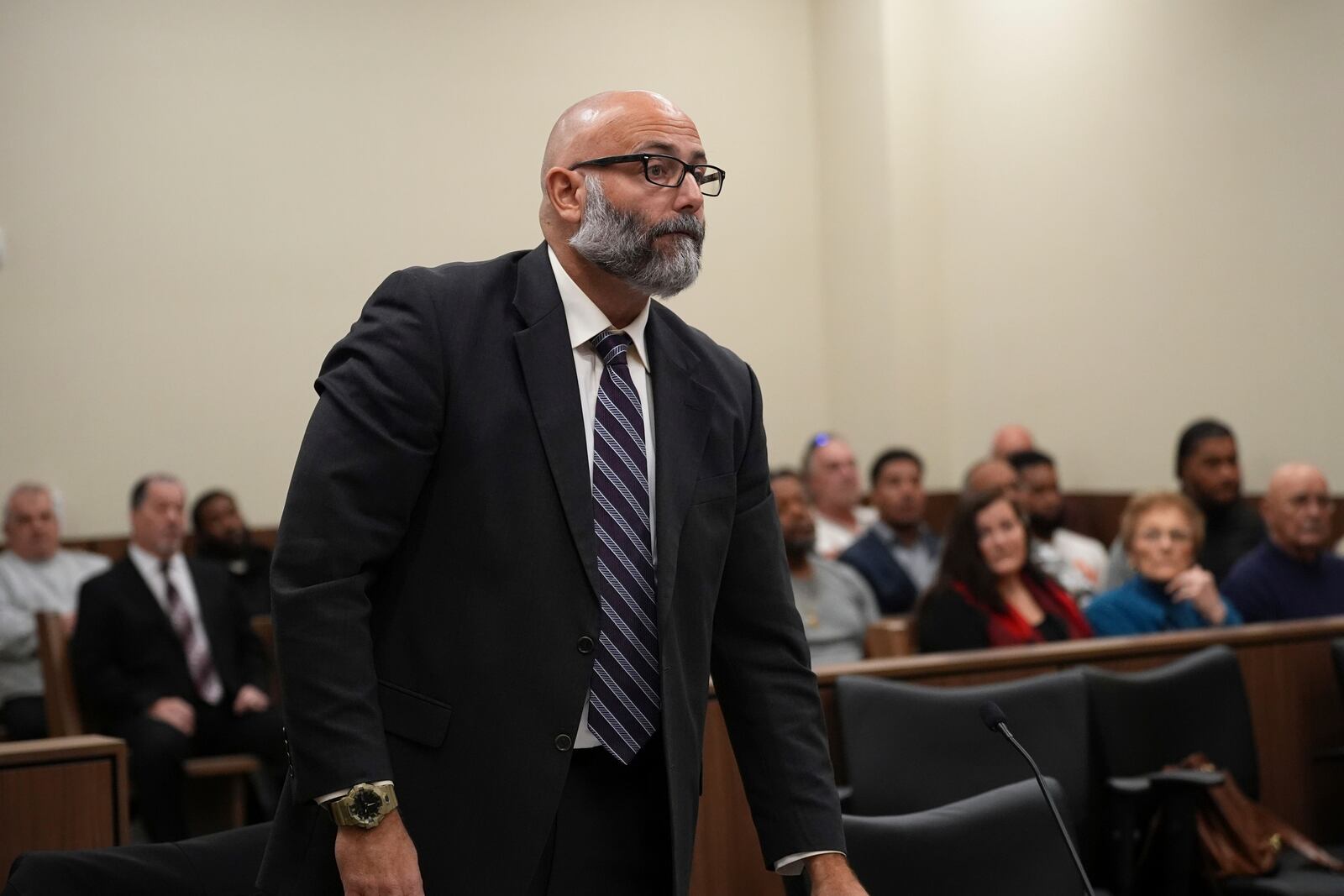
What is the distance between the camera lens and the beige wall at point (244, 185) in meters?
6.49

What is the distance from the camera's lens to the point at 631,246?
1.58 meters

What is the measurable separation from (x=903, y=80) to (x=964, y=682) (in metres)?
5.04

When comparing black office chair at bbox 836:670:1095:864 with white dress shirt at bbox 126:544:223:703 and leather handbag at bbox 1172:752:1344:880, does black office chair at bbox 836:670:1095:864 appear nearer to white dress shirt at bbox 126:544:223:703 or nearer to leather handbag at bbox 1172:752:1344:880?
leather handbag at bbox 1172:752:1344:880

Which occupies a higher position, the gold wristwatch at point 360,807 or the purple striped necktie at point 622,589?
the purple striped necktie at point 622,589

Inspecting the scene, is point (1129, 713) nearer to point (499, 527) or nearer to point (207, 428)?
point (499, 527)

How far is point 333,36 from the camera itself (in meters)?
7.00

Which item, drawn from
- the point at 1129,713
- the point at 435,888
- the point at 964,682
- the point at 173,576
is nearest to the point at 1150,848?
the point at 1129,713

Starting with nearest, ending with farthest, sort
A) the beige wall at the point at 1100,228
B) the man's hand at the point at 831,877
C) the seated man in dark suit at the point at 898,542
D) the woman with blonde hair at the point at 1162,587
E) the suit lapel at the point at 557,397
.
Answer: the suit lapel at the point at 557,397 < the man's hand at the point at 831,877 < the woman with blonde hair at the point at 1162,587 < the seated man in dark suit at the point at 898,542 < the beige wall at the point at 1100,228

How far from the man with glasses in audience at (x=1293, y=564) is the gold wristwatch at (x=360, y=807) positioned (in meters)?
3.34

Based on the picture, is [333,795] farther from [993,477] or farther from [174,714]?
[993,477]

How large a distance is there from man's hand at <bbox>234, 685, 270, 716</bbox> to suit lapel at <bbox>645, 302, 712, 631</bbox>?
3.03 meters

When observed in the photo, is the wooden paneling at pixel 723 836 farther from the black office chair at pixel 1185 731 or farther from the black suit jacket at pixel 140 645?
the black suit jacket at pixel 140 645

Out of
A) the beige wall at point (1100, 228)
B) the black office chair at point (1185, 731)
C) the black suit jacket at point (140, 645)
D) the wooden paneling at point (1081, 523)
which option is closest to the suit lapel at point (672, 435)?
the black office chair at point (1185, 731)

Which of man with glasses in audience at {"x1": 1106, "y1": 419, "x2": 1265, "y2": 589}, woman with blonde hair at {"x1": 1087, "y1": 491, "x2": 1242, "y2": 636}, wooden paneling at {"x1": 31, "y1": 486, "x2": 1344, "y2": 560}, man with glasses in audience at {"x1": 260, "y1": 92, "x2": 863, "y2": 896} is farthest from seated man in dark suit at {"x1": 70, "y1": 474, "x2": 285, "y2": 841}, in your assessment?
man with glasses in audience at {"x1": 1106, "y1": 419, "x2": 1265, "y2": 589}
